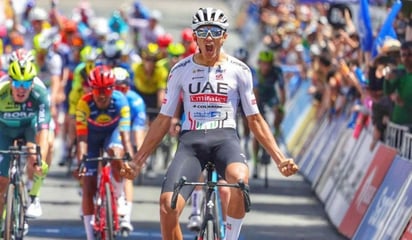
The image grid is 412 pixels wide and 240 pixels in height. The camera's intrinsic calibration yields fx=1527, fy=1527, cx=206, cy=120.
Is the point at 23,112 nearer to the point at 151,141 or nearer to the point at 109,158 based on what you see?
the point at 109,158

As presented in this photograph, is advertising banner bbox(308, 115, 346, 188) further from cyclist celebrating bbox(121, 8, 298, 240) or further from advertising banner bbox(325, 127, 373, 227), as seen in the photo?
cyclist celebrating bbox(121, 8, 298, 240)

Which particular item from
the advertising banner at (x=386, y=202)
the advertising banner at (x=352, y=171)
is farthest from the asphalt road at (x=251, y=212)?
the advertising banner at (x=386, y=202)

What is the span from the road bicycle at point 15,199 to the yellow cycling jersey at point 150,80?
22.8ft

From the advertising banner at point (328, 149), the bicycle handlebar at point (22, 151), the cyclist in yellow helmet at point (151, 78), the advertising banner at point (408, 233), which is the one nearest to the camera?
the advertising banner at point (408, 233)

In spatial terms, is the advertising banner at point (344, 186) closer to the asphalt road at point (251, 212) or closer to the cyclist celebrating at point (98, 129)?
the asphalt road at point (251, 212)

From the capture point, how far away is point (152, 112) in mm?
21516

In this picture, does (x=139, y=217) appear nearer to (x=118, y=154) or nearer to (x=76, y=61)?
(x=118, y=154)

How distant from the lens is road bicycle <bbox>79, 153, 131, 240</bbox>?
14.3 meters

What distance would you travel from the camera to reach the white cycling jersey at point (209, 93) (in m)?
12.0

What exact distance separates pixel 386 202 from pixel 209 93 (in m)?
3.58

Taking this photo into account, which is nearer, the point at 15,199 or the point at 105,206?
the point at 15,199

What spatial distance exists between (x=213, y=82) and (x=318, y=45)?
11.5 meters

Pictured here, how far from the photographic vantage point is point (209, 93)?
12.0 m

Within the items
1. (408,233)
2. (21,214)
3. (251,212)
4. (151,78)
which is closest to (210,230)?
(408,233)
